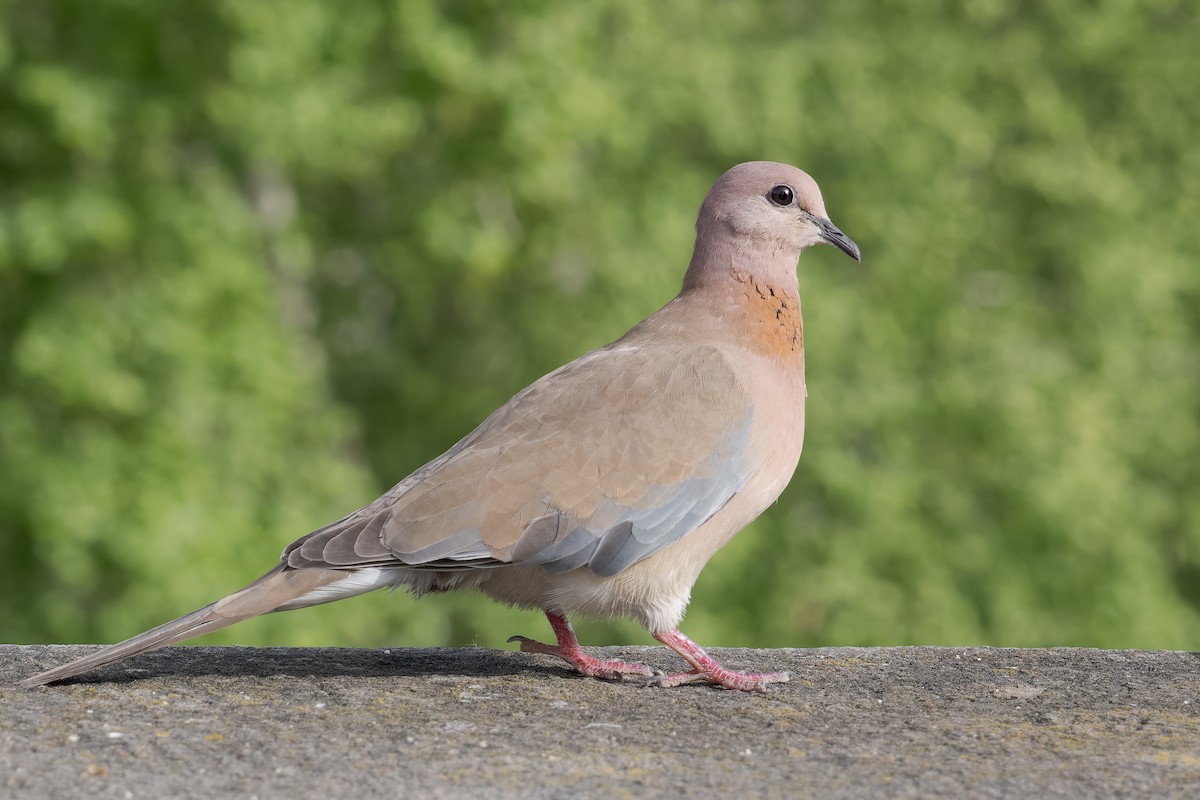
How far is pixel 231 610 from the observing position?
4.06m

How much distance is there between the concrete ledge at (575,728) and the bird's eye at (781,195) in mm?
1513

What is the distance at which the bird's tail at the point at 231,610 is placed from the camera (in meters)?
3.95

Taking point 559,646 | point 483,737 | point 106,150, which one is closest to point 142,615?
point 106,150

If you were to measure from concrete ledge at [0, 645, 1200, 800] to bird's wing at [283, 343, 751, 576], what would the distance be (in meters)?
0.35

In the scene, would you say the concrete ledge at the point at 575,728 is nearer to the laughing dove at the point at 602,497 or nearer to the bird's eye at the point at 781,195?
the laughing dove at the point at 602,497

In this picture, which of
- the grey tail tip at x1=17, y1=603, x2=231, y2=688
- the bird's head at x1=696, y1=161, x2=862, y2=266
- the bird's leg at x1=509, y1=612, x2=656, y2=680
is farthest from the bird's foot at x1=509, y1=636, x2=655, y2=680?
the bird's head at x1=696, y1=161, x2=862, y2=266

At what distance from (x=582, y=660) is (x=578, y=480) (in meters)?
0.52

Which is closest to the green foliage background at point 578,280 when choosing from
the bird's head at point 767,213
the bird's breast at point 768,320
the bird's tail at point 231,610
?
the bird's head at point 767,213

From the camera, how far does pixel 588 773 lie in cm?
337

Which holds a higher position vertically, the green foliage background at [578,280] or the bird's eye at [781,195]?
the green foliage background at [578,280]

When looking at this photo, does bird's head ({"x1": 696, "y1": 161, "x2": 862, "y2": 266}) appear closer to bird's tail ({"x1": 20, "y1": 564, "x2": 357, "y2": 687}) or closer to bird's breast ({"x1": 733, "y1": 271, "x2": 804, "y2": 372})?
bird's breast ({"x1": 733, "y1": 271, "x2": 804, "y2": 372})

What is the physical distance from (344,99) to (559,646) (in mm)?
8250

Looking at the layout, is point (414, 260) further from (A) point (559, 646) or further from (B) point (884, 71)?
(A) point (559, 646)

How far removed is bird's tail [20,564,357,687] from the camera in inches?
155
